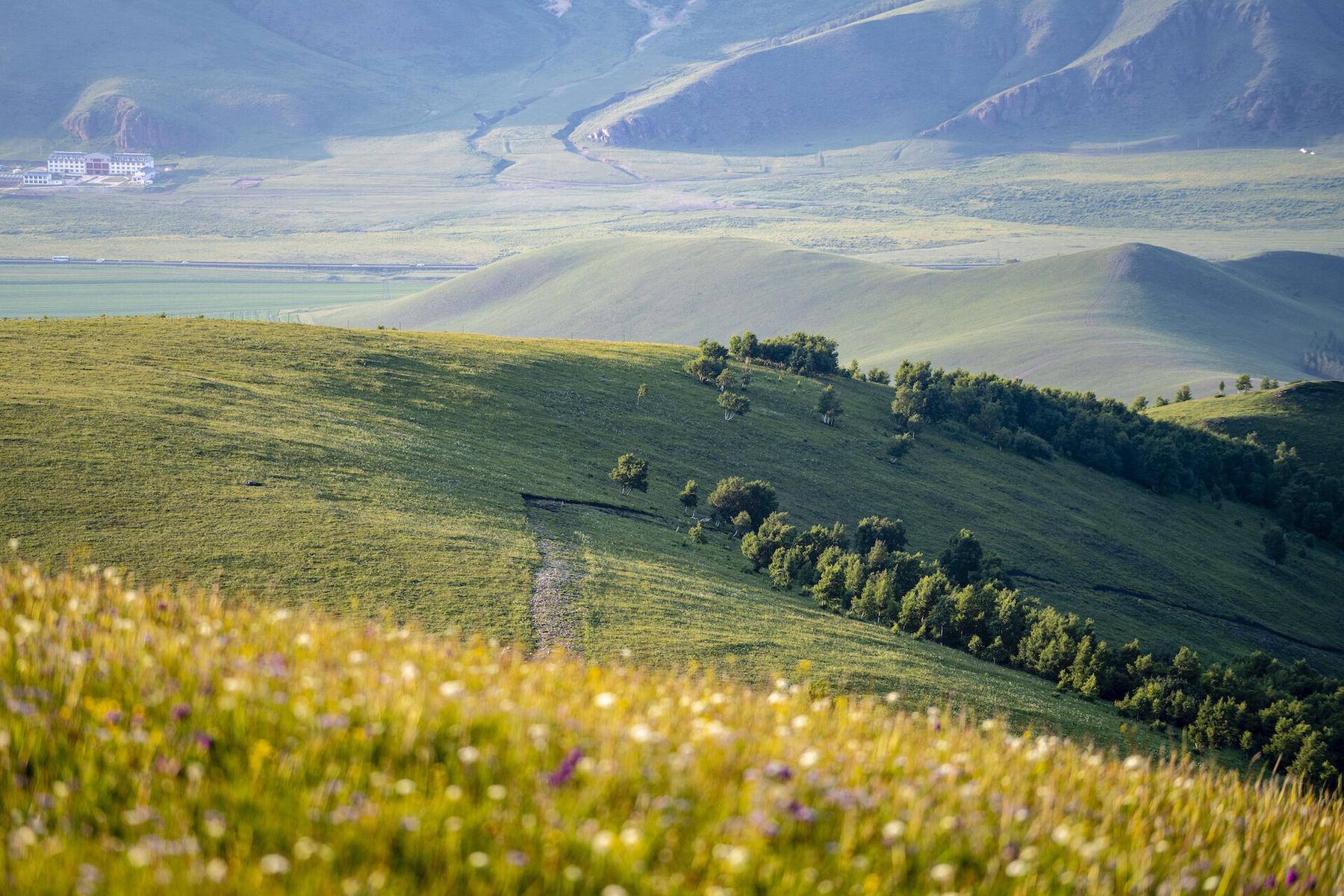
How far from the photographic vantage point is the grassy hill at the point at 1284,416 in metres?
124

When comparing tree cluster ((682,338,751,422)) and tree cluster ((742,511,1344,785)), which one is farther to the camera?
tree cluster ((682,338,751,422))

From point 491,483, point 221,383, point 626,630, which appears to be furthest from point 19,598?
point 221,383

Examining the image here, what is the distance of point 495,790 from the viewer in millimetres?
5883

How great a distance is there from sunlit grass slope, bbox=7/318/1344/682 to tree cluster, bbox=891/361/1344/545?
3.49 meters

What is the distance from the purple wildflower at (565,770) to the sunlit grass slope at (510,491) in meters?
23.3

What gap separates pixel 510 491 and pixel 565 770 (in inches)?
1690

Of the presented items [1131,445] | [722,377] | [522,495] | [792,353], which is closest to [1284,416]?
[1131,445]

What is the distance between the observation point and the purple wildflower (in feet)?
21.5

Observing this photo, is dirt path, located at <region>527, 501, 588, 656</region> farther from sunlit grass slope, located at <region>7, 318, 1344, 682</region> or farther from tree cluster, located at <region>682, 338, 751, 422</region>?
tree cluster, located at <region>682, 338, 751, 422</region>

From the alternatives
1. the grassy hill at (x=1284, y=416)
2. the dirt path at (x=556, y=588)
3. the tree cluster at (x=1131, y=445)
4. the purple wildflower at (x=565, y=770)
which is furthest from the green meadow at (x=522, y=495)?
the grassy hill at (x=1284, y=416)

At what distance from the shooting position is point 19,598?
928 centimetres

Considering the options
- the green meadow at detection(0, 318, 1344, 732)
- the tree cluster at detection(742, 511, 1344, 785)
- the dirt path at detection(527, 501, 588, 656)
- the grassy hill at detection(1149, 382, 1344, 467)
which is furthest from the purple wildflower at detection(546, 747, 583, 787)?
the grassy hill at detection(1149, 382, 1344, 467)

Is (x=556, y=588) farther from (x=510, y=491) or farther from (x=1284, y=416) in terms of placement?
(x=1284, y=416)

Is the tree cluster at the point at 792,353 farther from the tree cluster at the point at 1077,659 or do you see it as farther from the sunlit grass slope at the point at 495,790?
the sunlit grass slope at the point at 495,790
